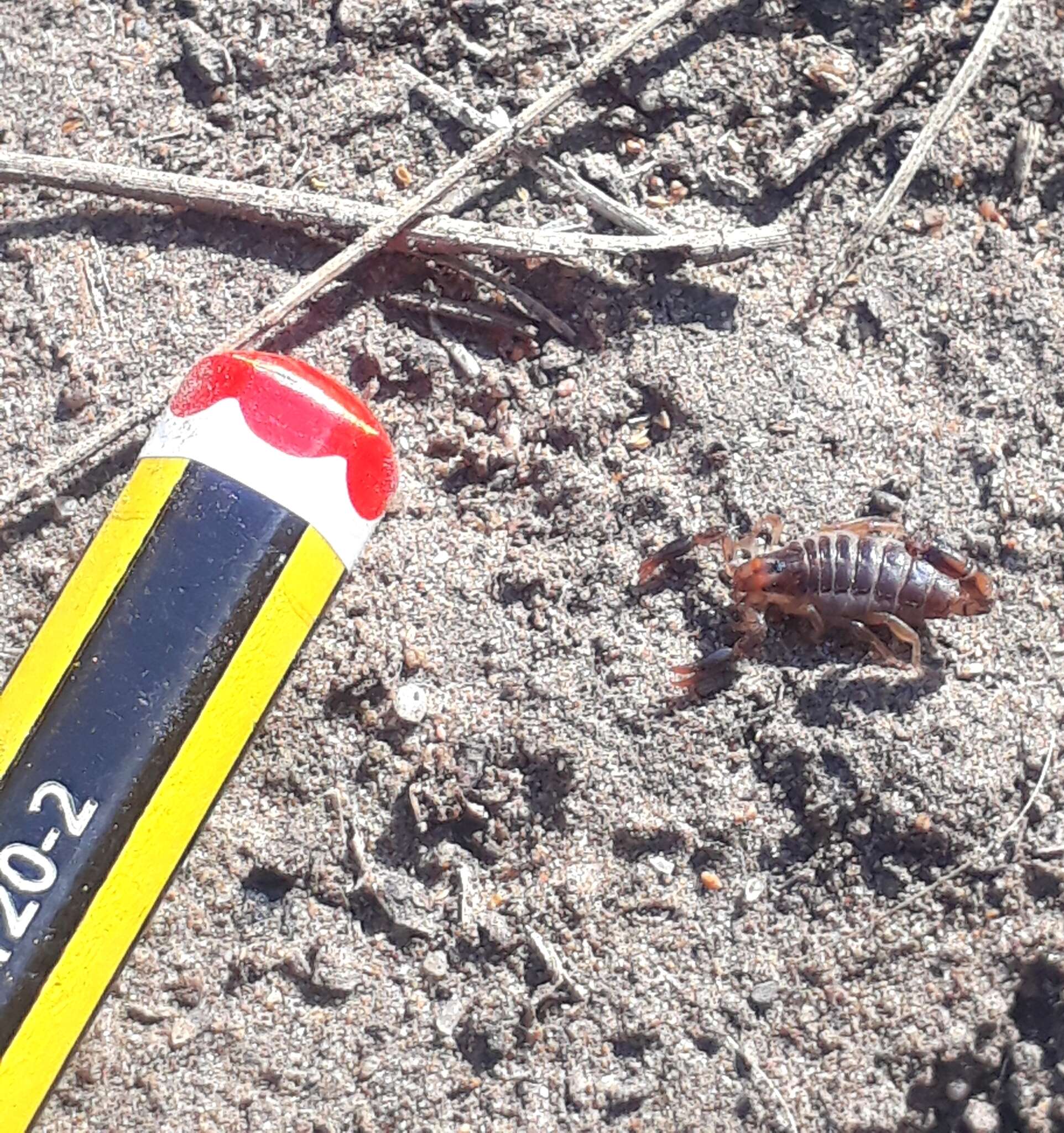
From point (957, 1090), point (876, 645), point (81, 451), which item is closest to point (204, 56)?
point (81, 451)

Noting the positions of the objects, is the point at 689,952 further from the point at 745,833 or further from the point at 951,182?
the point at 951,182

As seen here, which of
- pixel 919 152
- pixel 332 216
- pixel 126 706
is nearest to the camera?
pixel 126 706

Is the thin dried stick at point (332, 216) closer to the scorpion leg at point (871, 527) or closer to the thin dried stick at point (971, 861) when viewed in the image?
the scorpion leg at point (871, 527)

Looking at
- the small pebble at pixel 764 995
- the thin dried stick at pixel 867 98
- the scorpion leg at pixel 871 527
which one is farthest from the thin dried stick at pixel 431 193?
the small pebble at pixel 764 995

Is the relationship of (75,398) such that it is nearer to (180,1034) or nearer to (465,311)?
(465,311)

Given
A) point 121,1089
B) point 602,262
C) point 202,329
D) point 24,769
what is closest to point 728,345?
point 602,262

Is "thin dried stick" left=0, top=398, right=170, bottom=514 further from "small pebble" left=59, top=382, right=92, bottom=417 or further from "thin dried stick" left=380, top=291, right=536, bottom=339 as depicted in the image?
"thin dried stick" left=380, top=291, right=536, bottom=339
